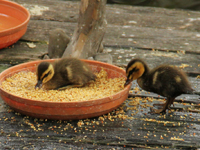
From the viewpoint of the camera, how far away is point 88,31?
3.75 m

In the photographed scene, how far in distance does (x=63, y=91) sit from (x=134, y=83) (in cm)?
92

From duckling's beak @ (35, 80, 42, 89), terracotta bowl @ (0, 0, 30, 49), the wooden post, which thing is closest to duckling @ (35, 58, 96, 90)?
duckling's beak @ (35, 80, 42, 89)

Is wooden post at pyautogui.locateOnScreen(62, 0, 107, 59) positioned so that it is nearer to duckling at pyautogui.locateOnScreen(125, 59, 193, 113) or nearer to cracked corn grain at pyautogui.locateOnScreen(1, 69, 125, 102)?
cracked corn grain at pyautogui.locateOnScreen(1, 69, 125, 102)

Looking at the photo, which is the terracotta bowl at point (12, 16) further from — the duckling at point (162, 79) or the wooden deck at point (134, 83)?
the duckling at point (162, 79)

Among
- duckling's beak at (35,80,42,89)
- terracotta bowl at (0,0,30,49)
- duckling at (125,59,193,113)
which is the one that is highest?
duckling at (125,59,193,113)

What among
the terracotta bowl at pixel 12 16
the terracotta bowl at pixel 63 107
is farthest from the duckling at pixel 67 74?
the terracotta bowl at pixel 12 16

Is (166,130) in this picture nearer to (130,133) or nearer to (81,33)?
(130,133)

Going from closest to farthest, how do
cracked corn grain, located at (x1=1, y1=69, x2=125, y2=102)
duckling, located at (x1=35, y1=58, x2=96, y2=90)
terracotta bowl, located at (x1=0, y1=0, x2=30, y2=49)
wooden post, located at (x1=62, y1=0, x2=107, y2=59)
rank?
cracked corn grain, located at (x1=1, y1=69, x2=125, y2=102) < duckling, located at (x1=35, y1=58, x2=96, y2=90) < wooden post, located at (x1=62, y1=0, x2=107, y2=59) < terracotta bowl, located at (x1=0, y1=0, x2=30, y2=49)

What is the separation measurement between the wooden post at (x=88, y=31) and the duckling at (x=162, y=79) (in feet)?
3.07

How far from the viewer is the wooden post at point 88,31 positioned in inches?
143

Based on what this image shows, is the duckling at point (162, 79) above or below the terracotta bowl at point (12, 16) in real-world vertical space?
above

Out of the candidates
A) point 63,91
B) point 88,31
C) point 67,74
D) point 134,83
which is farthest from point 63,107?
point 88,31

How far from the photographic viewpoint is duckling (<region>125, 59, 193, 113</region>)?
2.86m

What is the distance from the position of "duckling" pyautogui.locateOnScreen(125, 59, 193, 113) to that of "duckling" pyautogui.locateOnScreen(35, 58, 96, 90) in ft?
1.45
